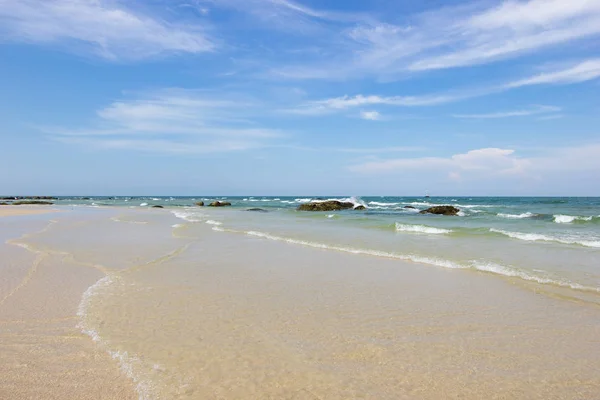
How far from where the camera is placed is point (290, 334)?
5.62m

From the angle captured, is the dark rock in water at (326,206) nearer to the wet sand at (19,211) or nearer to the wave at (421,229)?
the wave at (421,229)

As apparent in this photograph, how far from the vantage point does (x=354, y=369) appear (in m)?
4.53

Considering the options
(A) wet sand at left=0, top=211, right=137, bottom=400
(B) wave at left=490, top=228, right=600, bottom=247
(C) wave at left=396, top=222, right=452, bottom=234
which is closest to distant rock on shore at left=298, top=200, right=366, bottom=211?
(C) wave at left=396, top=222, right=452, bottom=234

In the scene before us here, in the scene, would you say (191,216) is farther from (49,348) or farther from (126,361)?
(126,361)

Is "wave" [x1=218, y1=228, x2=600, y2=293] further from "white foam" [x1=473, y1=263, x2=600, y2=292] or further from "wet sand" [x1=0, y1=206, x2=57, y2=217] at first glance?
"wet sand" [x1=0, y1=206, x2=57, y2=217]

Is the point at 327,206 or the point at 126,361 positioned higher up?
the point at 327,206

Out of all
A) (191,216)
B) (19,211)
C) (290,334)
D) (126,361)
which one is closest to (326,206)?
(191,216)

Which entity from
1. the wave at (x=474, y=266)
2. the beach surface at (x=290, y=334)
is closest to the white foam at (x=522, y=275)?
the wave at (x=474, y=266)

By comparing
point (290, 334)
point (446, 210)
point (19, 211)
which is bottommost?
point (290, 334)

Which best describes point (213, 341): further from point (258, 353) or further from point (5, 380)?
point (5, 380)

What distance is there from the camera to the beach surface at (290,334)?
13.6 ft

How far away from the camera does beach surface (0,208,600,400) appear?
13.6 ft

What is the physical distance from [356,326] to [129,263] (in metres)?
7.33

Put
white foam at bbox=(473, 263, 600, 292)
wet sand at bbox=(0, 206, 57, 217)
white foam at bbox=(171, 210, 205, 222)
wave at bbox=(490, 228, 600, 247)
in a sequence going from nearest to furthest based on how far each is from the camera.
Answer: white foam at bbox=(473, 263, 600, 292) → wave at bbox=(490, 228, 600, 247) → white foam at bbox=(171, 210, 205, 222) → wet sand at bbox=(0, 206, 57, 217)
